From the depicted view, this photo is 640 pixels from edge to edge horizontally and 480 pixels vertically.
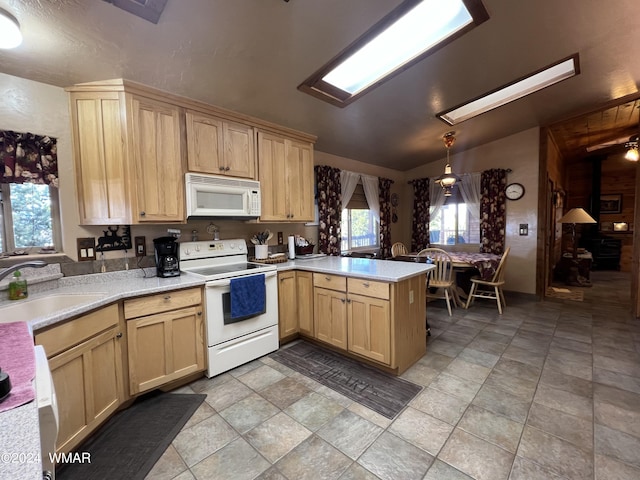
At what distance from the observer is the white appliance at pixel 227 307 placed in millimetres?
2250

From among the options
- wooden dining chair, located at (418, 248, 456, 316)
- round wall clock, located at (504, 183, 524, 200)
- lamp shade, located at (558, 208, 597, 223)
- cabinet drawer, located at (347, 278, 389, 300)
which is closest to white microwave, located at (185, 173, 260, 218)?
cabinet drawer, located at (347, 278, 389, 300)

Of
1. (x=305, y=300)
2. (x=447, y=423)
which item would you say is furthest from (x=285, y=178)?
(x=447, y=423)

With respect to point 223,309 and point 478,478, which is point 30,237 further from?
point 478,478

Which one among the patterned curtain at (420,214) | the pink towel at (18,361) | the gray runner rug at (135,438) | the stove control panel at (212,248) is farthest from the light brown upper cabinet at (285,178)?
the patterned curtain at (420,214)

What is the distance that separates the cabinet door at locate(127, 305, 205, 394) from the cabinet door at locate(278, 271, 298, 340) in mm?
800

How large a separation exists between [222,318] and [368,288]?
4.10 ft

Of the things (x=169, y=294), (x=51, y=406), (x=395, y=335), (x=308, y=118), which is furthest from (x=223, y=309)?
(x=308, y=118)

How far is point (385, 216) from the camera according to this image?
17.0 ft

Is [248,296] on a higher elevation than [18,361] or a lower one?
lower

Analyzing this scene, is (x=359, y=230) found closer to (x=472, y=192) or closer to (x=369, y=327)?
(x=472, y=192)

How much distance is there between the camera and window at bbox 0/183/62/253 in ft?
6.21

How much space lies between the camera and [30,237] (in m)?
1.97

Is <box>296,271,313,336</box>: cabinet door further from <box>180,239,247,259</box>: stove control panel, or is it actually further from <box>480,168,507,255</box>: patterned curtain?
<box>480,168,507,255</box>: patterned curtain

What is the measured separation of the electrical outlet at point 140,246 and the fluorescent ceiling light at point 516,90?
139 inches
